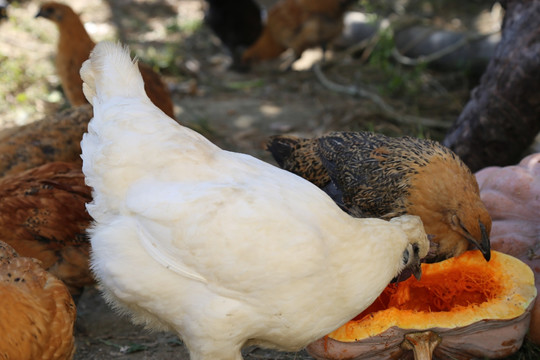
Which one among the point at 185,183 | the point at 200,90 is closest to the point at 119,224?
the point at 185,183

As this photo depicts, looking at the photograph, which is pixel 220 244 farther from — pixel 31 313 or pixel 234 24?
pixel 234 24

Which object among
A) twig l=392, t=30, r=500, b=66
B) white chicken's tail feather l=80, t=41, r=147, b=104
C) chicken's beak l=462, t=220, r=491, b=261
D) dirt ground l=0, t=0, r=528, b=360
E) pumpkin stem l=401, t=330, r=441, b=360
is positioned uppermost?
white chicken's tail feather l=80, t=41, r=147, b=104

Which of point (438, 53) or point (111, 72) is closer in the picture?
point (111, 72)

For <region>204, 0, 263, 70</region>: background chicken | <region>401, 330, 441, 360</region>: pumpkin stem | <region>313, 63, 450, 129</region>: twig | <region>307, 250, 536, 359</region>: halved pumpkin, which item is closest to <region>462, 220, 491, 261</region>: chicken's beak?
<region>307, 250, 536, 359</region>: halved pumpkin

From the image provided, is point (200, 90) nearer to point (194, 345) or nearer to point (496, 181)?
point (496, 181)

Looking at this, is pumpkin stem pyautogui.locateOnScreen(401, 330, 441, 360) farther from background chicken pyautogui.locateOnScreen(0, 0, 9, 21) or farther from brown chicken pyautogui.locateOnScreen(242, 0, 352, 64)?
background chicken pyautogui.locateOnScreen(0, 0, 9, 21)

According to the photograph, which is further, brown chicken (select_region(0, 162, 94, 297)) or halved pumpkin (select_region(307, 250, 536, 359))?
brown chicken (select_region(0, 162, 94, 297))

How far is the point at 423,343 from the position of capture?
2791 mm

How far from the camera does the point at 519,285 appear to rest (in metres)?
2.93

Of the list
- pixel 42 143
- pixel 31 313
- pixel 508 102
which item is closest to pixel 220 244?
pixel 31 313

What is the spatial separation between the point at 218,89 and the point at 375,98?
2435 mm

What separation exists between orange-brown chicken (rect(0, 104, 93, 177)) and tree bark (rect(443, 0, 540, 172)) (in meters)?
2.93

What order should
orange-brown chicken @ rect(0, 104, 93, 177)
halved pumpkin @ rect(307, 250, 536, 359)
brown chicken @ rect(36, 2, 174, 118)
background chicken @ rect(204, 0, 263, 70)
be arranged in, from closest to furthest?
halved pumpkin @ rect(307, 250, 536, 359)
orange-brown chicken @ rect(0, 104, 93, 177)
brown chicken @ rect(36, 2, 174, 118)
background chicken @ rect(204, 0, 263, 70)

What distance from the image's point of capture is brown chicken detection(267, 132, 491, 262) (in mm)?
2961
